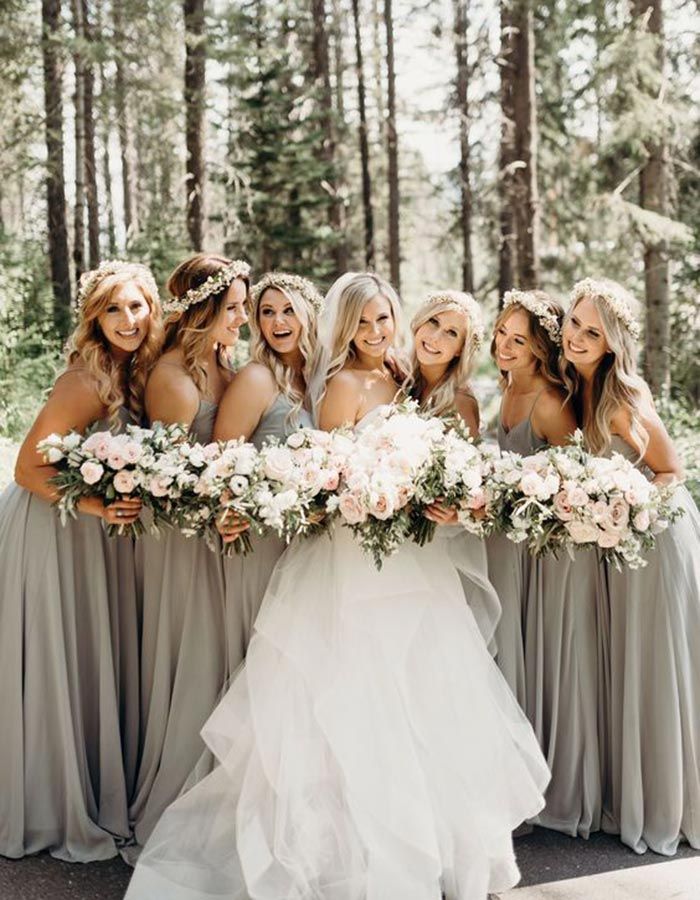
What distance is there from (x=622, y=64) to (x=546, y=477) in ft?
37.7

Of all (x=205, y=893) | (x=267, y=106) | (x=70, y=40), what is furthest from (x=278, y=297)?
(x=267, y=106)

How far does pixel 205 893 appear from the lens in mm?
3896

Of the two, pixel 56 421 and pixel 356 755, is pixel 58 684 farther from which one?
pixel 356 755

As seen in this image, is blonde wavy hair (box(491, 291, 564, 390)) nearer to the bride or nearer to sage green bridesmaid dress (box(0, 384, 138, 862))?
the bride

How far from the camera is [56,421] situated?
14.3 ft

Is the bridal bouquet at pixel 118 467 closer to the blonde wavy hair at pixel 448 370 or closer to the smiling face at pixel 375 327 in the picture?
the smiling face at pixel 375 327

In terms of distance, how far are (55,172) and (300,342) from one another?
13223 mm

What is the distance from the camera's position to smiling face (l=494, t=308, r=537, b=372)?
502 centimetres

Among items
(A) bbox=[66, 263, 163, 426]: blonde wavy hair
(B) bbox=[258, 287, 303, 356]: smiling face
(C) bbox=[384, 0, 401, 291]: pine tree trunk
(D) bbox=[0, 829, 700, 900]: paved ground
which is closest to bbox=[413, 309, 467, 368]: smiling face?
(B) bbox=[258, 287, 303, 356]: smiling face

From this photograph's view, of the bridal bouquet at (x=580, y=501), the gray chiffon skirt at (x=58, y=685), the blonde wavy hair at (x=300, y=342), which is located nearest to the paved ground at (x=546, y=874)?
the gray chiffon skirt at (x=58, y=685)

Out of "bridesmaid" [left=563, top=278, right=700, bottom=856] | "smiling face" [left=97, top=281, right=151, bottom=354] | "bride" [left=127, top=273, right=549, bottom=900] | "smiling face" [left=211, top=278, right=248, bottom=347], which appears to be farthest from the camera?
"smiling face" [left=211, top=278, right=248, bottom=347]

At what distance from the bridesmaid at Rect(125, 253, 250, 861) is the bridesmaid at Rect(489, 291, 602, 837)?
5.10 feet

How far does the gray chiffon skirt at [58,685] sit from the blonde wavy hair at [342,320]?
1409 mm

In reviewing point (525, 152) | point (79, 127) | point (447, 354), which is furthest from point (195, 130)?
point (447, 354)
